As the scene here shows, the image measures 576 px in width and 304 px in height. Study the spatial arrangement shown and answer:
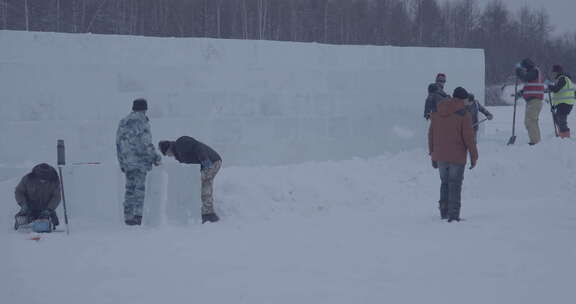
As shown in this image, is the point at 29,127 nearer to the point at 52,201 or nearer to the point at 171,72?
the point at 52,201

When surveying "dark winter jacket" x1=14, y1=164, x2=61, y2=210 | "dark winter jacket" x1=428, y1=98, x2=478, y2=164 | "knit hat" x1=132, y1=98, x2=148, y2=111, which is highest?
"knit hat" x1=132, y1=98, x2=148, y2=111

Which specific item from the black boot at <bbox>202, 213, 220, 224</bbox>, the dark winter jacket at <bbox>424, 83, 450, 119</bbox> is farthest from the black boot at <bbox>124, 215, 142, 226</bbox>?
the dark winter jacket at <bbox>424, 83, 450, 119</bbox>

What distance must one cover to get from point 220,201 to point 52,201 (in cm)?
207

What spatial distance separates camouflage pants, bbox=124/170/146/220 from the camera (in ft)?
26.2

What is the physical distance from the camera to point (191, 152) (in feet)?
27.3

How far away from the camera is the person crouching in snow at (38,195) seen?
25.5 feet

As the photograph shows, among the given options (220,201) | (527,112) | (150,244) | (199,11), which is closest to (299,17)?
(199,11)

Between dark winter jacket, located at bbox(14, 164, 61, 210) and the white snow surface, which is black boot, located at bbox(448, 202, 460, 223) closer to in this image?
the white snow surface

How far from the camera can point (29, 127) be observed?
870 centimetres

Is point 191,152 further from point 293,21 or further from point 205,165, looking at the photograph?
point 293,21

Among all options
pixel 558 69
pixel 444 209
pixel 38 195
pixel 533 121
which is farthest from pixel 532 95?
pixel 38 195

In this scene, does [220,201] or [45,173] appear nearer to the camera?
[45,173]

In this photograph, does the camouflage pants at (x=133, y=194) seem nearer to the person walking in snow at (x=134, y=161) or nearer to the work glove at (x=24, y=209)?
the person walking in snow at (x=134, y=161)

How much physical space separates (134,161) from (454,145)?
379 centimetres
